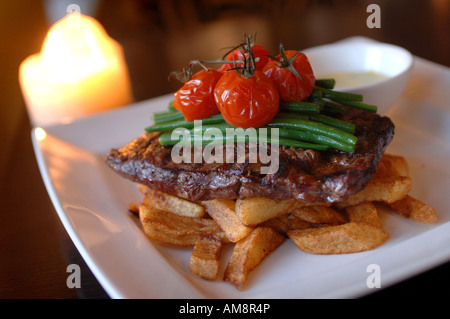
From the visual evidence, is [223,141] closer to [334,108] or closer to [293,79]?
[293,79]

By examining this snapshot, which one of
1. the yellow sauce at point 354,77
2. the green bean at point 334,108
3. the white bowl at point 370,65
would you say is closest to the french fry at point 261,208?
the green bean at point 334,108

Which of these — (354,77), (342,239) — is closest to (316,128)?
(342,239)

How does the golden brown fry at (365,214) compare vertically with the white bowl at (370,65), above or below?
below

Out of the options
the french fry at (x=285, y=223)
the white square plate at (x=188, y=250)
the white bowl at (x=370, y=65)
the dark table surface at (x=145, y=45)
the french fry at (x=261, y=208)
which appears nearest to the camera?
the white square plate at (x=188, y=250)

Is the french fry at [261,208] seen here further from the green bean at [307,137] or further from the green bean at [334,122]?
the green bean at [334,122]

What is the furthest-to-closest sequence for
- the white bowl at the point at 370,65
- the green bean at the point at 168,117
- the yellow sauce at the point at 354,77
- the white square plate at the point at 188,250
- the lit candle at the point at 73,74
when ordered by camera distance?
the lit candle at the point at 73,74, the yellow sauce at the point at 354,77, the white bowl at the point at 370,65, the green bean at the point at 168,117, the white square plate at the point at 188,250

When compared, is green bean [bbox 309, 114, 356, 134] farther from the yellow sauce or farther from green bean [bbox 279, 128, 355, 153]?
the yellow sauce
